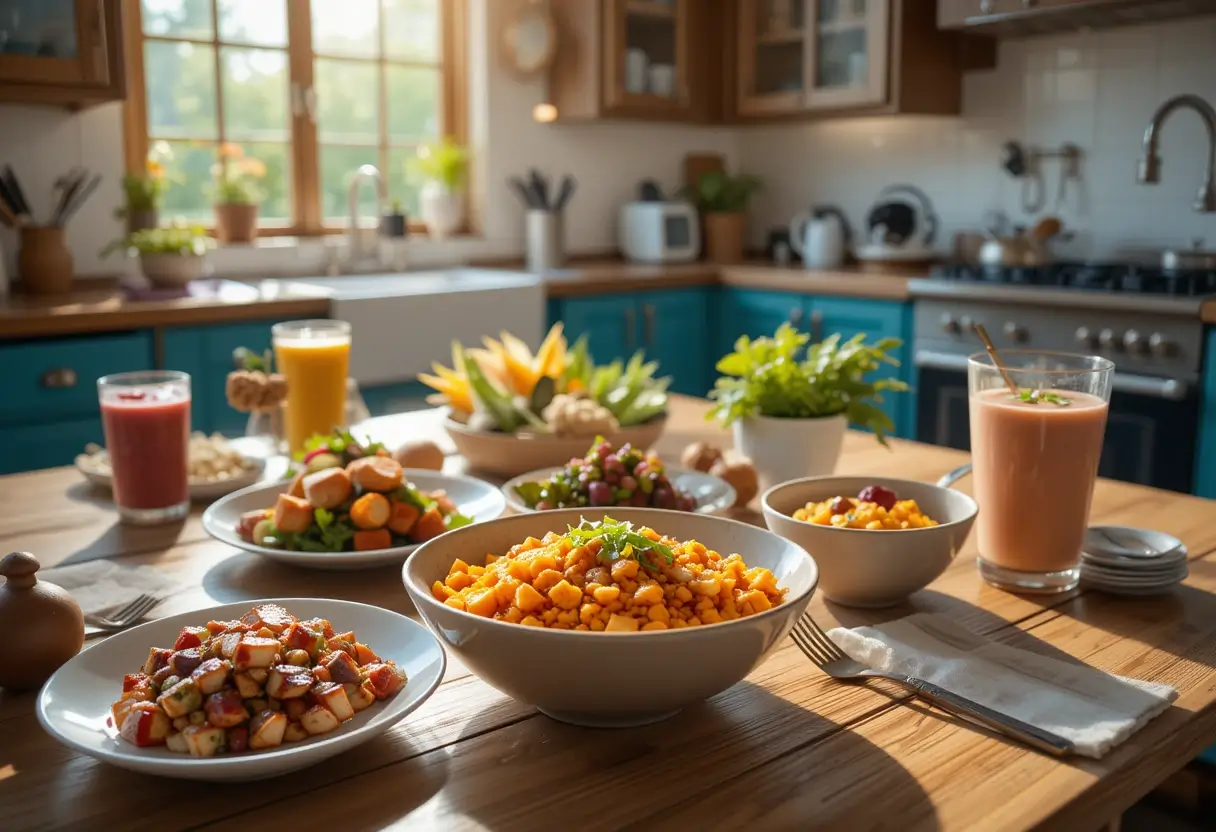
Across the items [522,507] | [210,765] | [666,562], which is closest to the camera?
[210,765]

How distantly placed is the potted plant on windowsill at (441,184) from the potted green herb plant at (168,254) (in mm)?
1037

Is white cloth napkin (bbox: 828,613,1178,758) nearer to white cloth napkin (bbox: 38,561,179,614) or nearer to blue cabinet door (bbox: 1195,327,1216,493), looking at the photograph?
white cloth napkin (bbox: 38,561,179,614)

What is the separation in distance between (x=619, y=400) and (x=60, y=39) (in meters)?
2.18

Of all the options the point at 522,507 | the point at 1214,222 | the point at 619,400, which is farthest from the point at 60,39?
the point at 1214,222

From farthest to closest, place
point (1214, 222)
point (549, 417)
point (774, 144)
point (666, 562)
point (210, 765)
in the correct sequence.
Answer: point (774, 144) → point (1214, 222) → point (549, 417) → point (666, 562) → point (210, 765)

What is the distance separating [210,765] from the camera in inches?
26.6

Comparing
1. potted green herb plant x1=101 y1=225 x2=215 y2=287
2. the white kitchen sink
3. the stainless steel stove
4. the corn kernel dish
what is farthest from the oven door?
potted green herb plant x1=101 y1=225 x2=215 y2=287

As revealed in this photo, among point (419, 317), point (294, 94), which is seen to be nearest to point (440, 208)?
point (294, 94)

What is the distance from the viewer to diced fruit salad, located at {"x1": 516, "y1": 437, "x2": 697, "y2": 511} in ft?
3.84

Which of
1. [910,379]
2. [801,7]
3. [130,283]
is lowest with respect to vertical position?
[910,379]

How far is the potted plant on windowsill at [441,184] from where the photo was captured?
13.2ft

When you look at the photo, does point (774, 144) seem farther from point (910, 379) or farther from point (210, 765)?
point (210, 765)

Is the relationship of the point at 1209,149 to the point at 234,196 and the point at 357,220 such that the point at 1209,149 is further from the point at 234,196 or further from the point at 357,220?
the point at 234,196

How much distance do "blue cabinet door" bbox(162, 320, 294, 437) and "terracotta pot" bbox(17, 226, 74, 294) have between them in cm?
46
